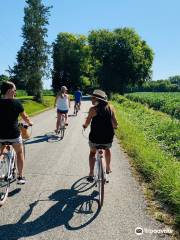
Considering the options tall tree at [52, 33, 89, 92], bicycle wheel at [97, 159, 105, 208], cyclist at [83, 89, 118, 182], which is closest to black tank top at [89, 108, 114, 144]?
cyclist at [83, 89, 118, 182]

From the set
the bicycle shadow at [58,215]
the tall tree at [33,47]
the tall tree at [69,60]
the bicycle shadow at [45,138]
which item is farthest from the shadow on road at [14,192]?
the tall tree at [69,60]

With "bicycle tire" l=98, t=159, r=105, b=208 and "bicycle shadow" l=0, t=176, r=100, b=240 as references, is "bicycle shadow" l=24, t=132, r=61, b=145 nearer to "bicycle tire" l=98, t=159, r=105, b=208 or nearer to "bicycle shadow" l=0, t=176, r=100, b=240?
"bicycle shadow" l=0, t=176, r=100, b=240

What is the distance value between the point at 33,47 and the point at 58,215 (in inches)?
2045

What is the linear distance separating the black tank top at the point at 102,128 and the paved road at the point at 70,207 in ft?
3.83

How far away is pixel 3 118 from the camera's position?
724 cm

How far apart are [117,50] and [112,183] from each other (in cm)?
7387

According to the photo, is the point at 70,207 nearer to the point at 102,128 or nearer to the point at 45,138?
the point at 102,128

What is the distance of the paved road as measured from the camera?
5.88m

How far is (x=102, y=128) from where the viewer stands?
7.80 m

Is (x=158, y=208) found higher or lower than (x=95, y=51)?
lower

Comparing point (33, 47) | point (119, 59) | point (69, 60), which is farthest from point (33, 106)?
point (69, 60)

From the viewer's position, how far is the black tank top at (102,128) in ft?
25.5

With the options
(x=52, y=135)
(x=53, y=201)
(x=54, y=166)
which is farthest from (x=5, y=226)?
(x=52, y=135)

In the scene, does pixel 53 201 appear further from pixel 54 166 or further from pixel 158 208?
pixel 54 166
